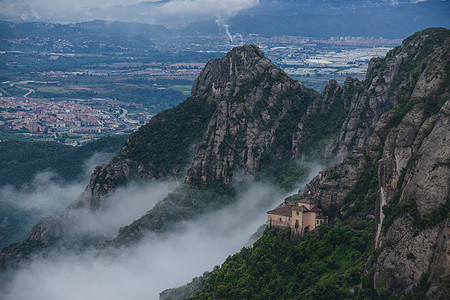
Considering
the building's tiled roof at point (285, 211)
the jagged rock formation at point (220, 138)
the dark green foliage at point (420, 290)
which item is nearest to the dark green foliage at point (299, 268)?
the building's tiled roof at point (285, 211)

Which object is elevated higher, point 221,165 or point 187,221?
point 221,165

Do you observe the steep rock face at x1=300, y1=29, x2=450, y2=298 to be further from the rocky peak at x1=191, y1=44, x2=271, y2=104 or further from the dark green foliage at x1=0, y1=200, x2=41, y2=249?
the dark green foliage at x1=0, y1=200, x2=41, y2=249

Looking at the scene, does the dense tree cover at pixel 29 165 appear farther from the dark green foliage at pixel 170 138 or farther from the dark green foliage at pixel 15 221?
the dark green foliage at pixel 170 138

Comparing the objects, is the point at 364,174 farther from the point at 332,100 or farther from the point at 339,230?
the point at 332,100

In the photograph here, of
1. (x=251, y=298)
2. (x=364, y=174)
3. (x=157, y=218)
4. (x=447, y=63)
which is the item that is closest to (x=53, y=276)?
(x=157, y=218)

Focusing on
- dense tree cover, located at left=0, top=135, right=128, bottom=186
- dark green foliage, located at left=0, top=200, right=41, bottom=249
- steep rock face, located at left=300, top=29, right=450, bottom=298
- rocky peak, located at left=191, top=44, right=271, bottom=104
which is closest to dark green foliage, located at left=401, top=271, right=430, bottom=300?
steep rock face, located at left=300, top=29, right=450, bottom=298
